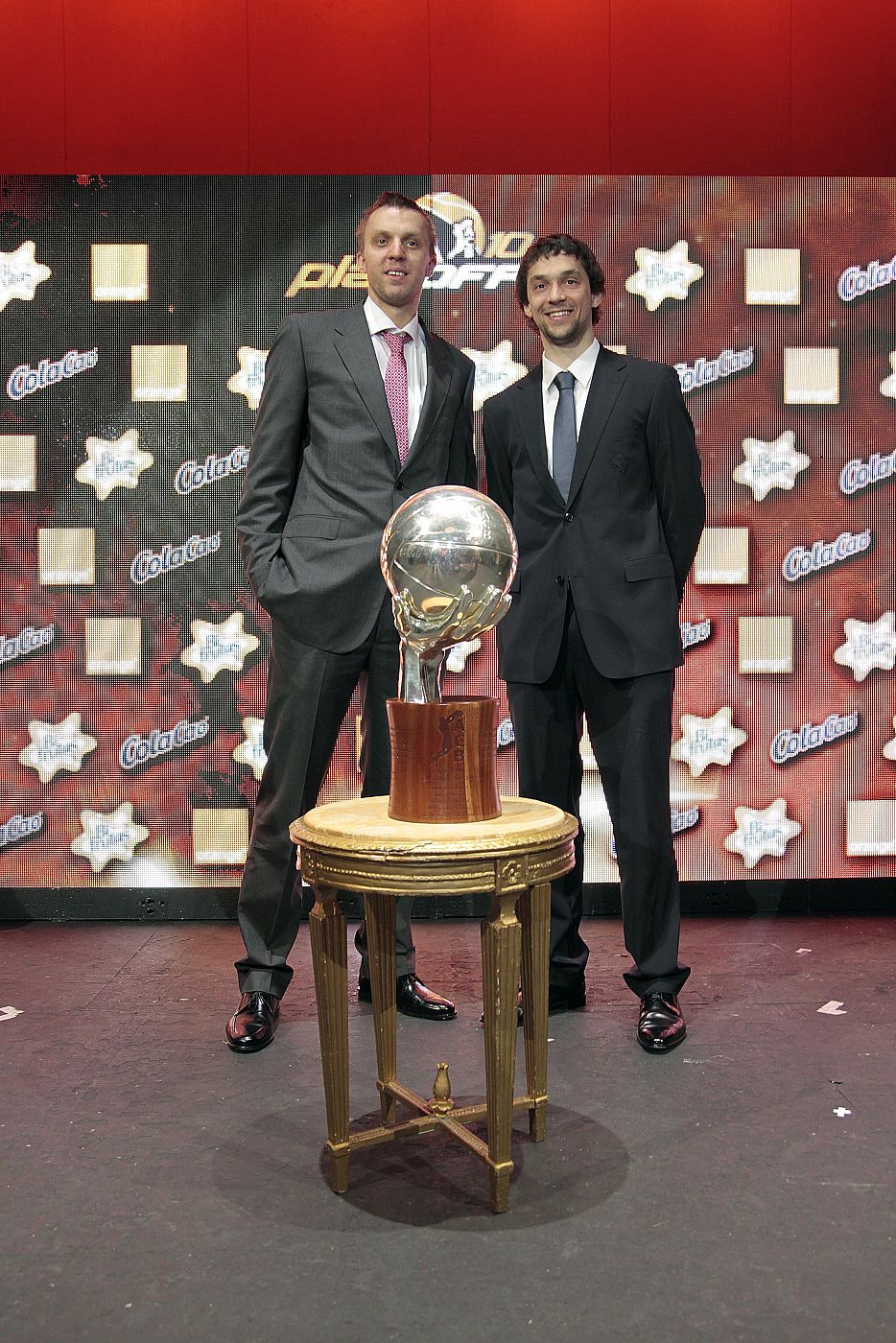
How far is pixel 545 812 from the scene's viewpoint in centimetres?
217

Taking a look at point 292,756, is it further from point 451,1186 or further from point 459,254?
point 459,254

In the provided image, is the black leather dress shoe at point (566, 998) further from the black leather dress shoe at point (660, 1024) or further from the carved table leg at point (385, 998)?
the carved table leg at point (385, 998)

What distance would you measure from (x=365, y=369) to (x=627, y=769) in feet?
3.71

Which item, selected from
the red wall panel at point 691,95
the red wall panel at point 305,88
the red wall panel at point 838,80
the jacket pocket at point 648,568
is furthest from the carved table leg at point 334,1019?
the red wall panel at point 838,80

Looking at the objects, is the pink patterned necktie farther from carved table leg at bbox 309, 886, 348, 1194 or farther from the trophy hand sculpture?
carved table leg at bbox 309, 886, 348, 1194

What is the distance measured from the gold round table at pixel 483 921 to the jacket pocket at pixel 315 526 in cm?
76

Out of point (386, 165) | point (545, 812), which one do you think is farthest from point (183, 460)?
point (545, 812)

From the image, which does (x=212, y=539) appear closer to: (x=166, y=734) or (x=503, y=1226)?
(x=166, y=734)

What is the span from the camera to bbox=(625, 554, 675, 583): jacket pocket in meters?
2.92

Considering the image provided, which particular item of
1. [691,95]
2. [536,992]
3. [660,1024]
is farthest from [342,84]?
[536,992]

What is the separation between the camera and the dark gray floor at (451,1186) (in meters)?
1.77

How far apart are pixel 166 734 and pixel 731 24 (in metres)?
3.49

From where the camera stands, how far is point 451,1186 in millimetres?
2162

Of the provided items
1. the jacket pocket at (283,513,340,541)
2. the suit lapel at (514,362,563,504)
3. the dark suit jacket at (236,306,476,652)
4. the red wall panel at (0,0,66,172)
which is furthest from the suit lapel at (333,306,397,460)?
the red wall panel at (0,0,66,172)
